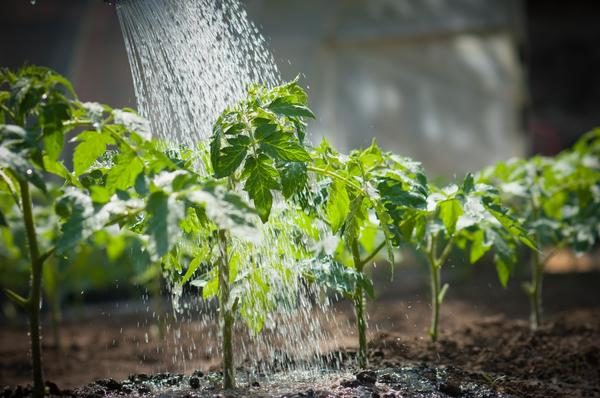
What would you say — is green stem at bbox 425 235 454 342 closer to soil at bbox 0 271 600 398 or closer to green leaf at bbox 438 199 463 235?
soil at bbox 0 271 600 398

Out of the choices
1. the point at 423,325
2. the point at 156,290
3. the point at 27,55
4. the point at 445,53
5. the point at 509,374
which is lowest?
the point at 509,374

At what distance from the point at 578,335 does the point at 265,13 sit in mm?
4718

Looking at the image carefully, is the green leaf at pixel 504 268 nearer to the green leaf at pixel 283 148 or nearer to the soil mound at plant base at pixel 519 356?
the soil mound at plant base at pixel 519 356

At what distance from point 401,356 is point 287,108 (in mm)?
1256

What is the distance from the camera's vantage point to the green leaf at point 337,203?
2.26m

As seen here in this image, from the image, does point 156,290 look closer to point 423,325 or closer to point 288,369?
point 423,325

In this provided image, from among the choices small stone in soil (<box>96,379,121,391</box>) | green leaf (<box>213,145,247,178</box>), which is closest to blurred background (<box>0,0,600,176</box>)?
small stone in soil (<box>96,379,121,391</box>)

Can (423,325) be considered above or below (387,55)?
below

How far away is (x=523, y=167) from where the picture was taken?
3521 mm

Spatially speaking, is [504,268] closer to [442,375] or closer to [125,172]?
[442,375]

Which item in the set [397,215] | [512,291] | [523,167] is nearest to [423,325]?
[523,167]

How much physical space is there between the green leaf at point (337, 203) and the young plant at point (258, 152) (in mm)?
171

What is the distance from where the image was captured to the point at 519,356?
308 centimetres

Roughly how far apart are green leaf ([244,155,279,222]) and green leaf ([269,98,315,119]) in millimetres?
139
